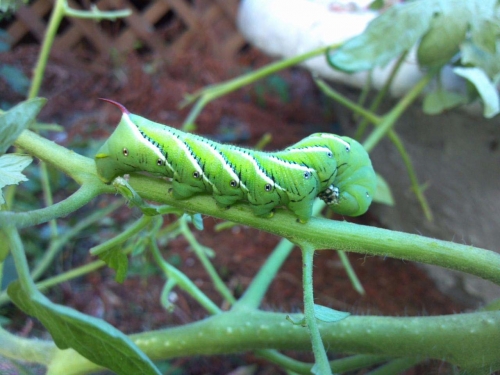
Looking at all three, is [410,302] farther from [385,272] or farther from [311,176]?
[311,176]

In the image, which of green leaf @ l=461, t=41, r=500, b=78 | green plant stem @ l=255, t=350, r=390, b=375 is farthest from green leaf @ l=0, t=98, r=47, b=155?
green leaf @ l=461, t=41, r=500, b=78

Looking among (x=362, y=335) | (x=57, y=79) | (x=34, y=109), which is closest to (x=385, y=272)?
(x=362, y=335)

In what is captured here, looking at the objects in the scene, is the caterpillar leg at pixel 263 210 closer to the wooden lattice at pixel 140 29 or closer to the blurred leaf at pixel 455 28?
the blurred leaf at pixel 455 28

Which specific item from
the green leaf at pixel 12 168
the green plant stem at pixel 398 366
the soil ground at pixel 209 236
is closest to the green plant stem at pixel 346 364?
the green plant stem at pixel 398 366

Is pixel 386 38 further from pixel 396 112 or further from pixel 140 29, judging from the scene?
pixel 140 29

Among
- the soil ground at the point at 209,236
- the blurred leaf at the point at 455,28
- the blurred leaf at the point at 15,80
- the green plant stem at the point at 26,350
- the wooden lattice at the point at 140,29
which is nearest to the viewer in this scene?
the green plant stem at the point at 26,350
